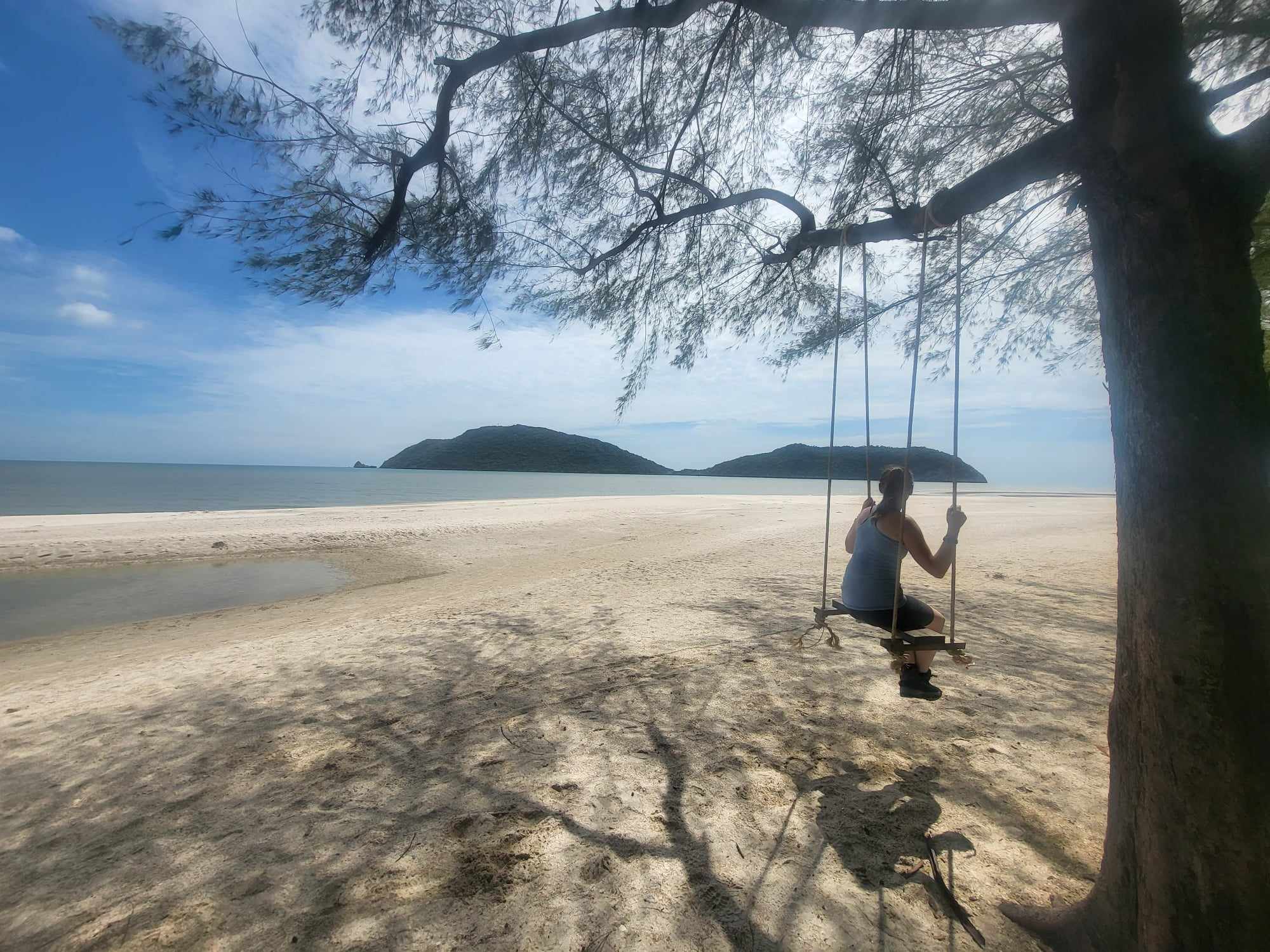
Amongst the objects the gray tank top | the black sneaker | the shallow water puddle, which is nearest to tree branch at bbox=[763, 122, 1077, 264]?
the gray tank top

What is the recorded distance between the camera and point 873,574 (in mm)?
3436

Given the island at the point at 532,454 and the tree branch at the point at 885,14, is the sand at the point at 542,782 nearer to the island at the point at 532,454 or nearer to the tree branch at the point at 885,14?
the tree branch at the point at 885,14

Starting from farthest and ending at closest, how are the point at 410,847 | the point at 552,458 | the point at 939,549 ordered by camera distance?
the point at 552,458
the point at 939,549
the point at 410,847

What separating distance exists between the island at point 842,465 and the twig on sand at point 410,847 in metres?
21.6

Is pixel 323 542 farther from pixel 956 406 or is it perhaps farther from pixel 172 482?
pixel 172 482

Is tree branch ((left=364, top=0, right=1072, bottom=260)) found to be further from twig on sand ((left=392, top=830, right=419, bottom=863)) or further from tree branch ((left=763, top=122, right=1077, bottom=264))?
twig on sand ((left=392, top=830, right=419, bottom=863))

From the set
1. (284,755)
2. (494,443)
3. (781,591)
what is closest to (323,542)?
(781,591)

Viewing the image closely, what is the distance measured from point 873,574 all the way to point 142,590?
975cm

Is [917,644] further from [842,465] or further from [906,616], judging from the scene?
[842,465]

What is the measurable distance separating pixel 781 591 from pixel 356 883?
605 centimetres

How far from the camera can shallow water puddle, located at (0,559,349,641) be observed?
7.09 meters

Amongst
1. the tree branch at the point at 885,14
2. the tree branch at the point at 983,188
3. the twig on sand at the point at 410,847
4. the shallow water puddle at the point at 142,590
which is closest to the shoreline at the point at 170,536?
the shallow water puddle at the point at 142,590

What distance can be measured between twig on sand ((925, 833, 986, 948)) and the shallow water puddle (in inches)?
321

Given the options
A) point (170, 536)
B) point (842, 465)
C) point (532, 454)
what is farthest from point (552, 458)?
point (170, 536)
